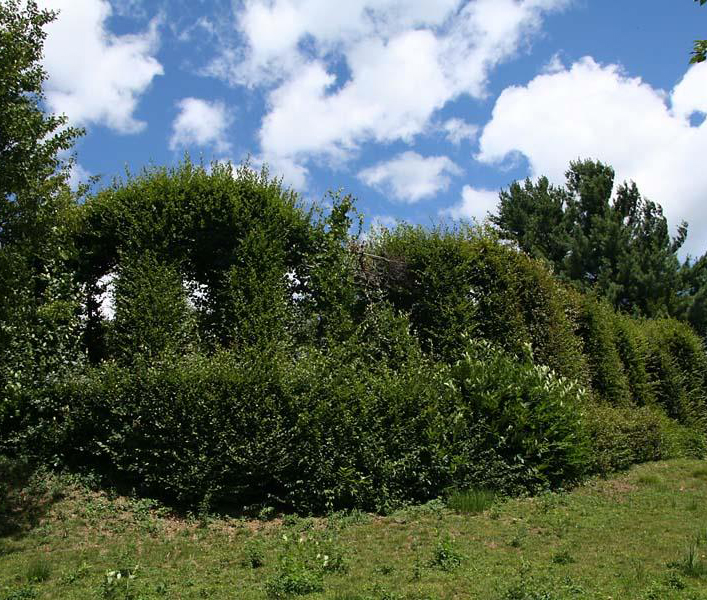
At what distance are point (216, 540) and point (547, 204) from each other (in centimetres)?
2687

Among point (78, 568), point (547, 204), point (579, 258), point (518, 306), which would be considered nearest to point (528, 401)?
point (518, 306)

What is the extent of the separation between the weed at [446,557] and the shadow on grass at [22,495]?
178 inches

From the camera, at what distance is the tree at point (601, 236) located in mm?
26141

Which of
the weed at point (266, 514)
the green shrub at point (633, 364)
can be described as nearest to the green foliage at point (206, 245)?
the weed at point (266, 514)

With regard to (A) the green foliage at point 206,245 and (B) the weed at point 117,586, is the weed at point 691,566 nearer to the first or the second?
(B) the weed at point 117,586

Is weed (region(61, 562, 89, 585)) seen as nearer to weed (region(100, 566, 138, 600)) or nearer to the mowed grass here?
the mowed grass

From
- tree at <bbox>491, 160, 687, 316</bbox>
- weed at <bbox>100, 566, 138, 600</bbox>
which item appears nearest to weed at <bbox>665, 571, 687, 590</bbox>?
weed at <bbox>100, 566, 138, 600</bbox>

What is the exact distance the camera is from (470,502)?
7.73 metres

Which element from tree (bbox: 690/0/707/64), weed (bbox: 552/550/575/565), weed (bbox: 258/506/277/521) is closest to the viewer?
tree (bbox: 690/0/707/64)

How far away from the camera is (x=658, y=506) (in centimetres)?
803

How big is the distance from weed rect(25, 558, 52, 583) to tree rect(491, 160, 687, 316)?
22445mm

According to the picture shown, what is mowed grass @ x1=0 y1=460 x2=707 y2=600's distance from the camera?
500 cm

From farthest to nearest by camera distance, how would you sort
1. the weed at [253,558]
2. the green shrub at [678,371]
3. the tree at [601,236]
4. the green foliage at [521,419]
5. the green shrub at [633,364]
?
the tree at [601,236] < the green shrub at [678,371] < the green shrub at [633,364] < the green foliage at [521,419] < the weed at [253,558]

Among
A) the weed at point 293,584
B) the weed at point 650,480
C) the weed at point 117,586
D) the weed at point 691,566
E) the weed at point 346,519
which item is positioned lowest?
the weed at point 691,566
